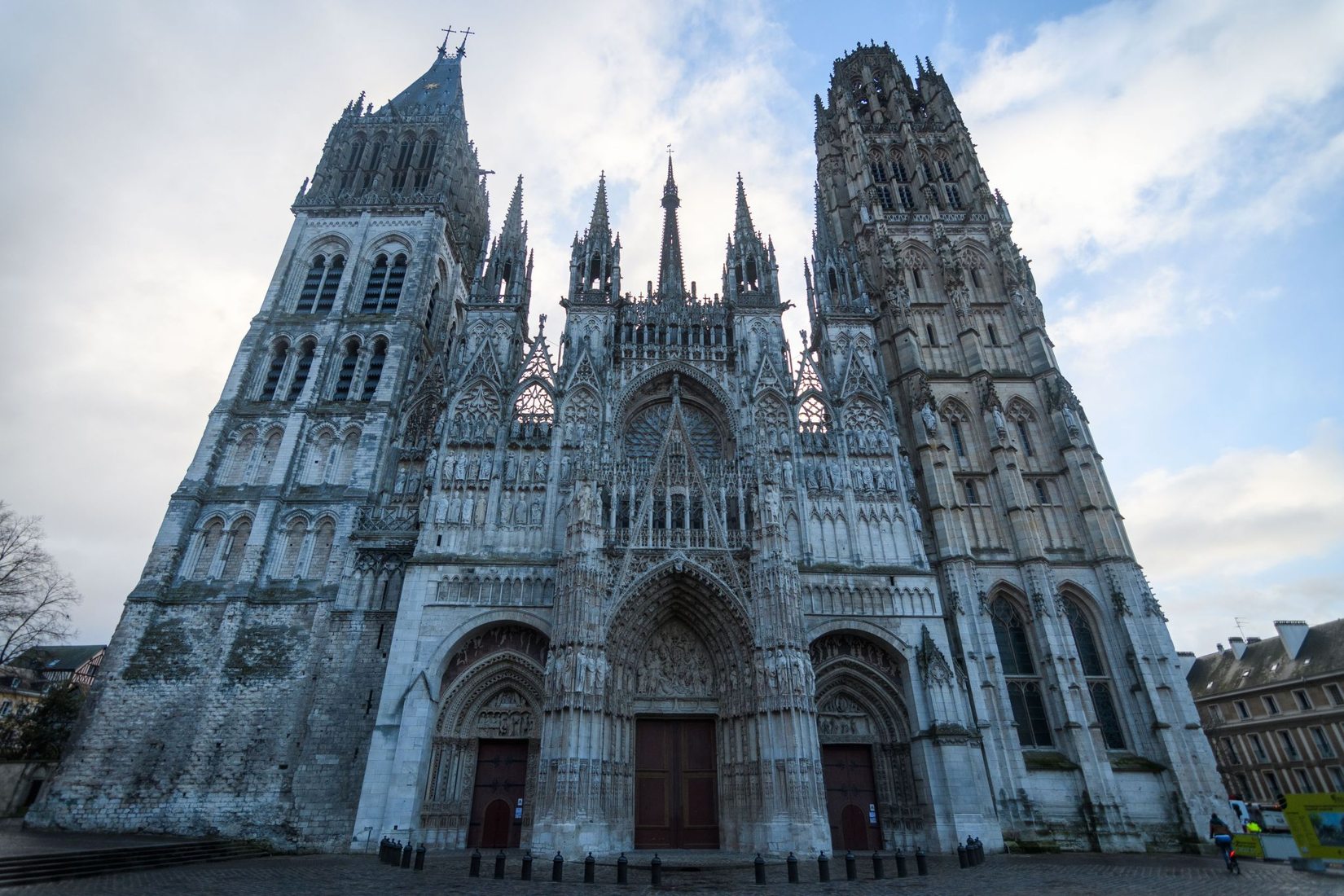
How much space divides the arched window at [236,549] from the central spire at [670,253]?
19170 mm

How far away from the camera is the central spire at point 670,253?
31212 mm

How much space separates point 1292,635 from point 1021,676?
99.2 ft

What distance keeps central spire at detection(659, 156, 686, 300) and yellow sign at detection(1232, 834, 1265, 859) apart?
25.4 m

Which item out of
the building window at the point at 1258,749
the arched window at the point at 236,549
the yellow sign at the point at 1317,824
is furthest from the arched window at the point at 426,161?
the building window at the point at 1258,749

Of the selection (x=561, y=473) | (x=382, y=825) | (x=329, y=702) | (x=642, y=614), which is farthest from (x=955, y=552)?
(x=329, y=702)

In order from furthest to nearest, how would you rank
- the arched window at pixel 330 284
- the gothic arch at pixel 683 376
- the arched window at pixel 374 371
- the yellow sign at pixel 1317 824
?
the arched window at pixel 330 284 < the arched window at pixel 374 371 < the gothic arch at pixel 683 376 < the yellow sign at pixel 1317 824

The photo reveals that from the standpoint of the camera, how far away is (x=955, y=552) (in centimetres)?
2356

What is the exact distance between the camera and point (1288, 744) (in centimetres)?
3694

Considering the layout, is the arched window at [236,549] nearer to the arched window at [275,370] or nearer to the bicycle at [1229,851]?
the arched window at [275,370]

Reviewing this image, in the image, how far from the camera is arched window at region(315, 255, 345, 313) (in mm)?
30578

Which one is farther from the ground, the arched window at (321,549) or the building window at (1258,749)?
the arched window at (321,549)

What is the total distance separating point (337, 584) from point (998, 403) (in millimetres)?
26701

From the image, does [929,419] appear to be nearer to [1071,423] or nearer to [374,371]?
[1071,423]

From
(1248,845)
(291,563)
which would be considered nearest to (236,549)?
(291,563)
